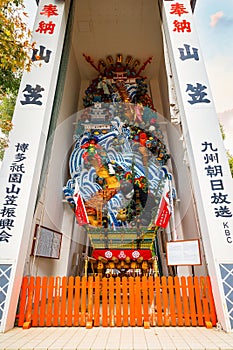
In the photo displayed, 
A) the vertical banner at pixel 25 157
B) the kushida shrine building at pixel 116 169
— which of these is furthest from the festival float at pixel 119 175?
the vertical banner at pixel 25 157

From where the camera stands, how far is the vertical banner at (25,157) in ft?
11.8

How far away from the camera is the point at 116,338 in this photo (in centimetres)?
310

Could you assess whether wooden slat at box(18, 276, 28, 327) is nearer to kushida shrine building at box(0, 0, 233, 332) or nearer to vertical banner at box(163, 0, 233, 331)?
kushida shrine building at box(0, 0, 233, 332)

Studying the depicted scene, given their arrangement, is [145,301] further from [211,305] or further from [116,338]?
[211,305]

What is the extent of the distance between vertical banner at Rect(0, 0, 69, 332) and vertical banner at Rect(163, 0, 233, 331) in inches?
96.8

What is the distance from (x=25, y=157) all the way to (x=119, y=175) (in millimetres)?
3027

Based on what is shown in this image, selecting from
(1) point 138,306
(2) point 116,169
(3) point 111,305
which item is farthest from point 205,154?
(2) point 116,169

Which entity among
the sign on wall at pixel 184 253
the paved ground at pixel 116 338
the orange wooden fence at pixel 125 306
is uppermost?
the sign on wall at pixel 184 253

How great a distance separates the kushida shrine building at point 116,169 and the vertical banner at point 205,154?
0.06 ft

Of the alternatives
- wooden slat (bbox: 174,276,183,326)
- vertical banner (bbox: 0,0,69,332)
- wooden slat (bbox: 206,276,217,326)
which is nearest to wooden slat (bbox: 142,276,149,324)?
wooden slat (bbox: 174,276,183,326)

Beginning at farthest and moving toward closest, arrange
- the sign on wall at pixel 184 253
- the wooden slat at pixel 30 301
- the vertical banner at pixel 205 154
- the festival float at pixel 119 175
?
1. the festival float at pixel 119 175
2. the sign on wall at pixel 184 253
3. the wooden slat at pixel 30 301
4. the vertical banner at pixel 205 154

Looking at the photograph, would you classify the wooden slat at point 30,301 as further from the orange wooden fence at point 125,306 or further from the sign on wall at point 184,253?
the sign on wall at point 184,253

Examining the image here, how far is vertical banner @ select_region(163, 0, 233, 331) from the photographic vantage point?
3.55m

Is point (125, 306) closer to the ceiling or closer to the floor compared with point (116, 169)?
closer to the floor
